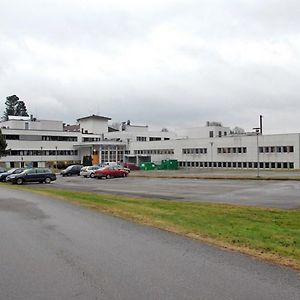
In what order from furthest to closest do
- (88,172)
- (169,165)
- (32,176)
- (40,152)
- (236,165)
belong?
(40,152), (169,165), (236,165), (88,172), (32,176)

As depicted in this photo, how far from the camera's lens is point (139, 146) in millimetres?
106625

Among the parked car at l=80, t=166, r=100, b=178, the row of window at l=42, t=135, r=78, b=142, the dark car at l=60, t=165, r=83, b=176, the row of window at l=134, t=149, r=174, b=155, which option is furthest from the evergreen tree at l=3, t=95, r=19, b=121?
the parked car at l=80, t=166, r=100, b=178

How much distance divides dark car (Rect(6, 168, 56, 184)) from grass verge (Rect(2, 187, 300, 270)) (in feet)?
95.0

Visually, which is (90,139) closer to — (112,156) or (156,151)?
(112,156)

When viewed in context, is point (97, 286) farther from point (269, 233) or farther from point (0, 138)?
point (0, 138)

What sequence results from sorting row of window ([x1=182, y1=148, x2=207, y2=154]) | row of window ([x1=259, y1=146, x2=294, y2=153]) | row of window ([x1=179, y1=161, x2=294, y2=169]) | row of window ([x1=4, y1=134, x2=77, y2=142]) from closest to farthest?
row of window ([x1=259, y1=146, x2=294, y2=153]) → row of window ([x1=179, y1=161, x2=294, y2=169]) → row of window ([x1=182, y1=148, x2=207, y2=154]) → row of window ([x1=4, y1=134, x2=77, y2=142])

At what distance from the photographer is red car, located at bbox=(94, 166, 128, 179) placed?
57.7 meters

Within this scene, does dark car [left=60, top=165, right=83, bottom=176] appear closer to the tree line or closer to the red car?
the red car

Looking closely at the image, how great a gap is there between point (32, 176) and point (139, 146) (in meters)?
58.9

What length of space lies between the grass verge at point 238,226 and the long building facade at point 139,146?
52.9 m

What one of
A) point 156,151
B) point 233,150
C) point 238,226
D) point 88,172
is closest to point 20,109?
point 156,151

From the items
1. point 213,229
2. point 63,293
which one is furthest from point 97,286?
point 213,229

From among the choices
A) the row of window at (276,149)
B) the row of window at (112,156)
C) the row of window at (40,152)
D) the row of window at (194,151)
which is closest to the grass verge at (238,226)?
the row of window at (276,149)

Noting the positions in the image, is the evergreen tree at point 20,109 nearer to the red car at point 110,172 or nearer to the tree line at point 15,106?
the tree line at point 15,106
